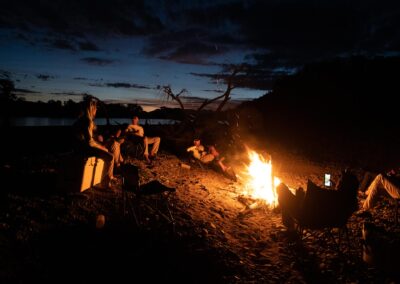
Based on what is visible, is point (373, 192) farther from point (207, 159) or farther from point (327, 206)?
point (207, 159)

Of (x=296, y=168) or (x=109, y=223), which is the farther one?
(x=296, y=168)

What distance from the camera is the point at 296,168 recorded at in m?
11.1

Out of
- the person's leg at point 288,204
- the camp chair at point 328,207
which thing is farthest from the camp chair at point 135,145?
the camp chair at point 328,207

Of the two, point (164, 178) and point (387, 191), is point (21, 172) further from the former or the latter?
point (387, 191)

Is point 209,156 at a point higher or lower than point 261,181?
higher

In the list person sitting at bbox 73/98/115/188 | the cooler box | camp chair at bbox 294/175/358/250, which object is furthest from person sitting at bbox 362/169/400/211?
the cooler box

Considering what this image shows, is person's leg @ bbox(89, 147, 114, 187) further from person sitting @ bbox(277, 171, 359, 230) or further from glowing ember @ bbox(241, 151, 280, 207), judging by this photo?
person sitting @ bbox(277, 171, 359, 230)

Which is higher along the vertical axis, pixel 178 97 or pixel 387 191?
pixel 178 97

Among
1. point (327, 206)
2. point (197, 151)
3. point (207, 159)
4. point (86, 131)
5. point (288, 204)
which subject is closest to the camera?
point (327, 206)

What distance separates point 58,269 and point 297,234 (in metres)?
4.04

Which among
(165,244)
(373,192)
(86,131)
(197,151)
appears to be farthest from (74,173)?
(373,192)

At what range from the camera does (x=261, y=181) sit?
861 cm

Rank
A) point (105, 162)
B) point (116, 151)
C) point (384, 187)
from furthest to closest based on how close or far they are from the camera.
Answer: point (116, 151) < point (105, 162) < point (384, 187)

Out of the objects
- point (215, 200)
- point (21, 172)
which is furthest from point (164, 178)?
point (21, 172)
